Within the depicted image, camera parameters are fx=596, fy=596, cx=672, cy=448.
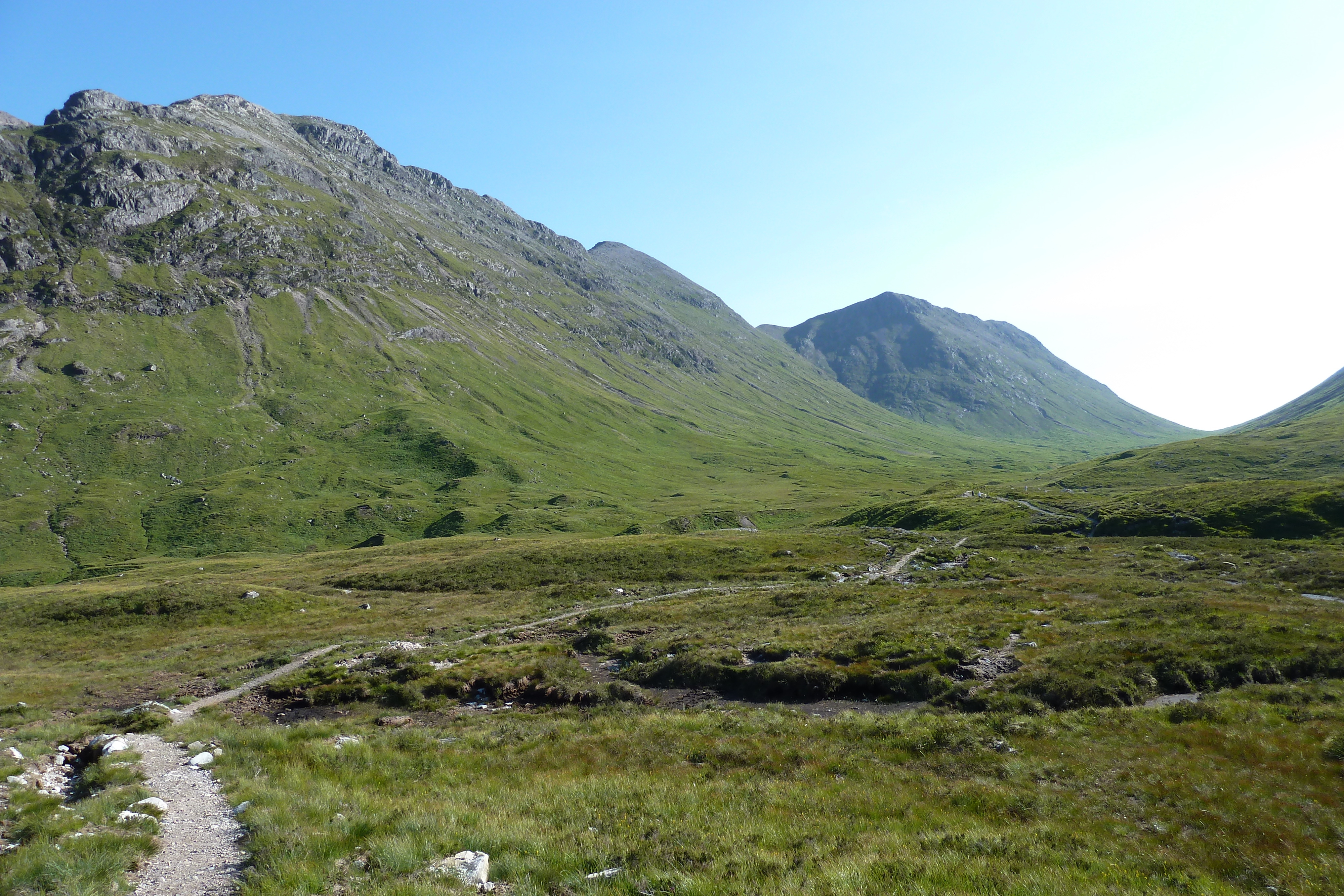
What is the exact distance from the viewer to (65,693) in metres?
33.1

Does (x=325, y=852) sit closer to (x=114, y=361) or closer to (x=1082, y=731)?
(x=1082, y=731)

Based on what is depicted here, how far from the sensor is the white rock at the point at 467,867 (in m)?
10.5

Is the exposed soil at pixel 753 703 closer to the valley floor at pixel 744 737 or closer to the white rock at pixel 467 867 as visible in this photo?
the valley floor at pixel 744 737

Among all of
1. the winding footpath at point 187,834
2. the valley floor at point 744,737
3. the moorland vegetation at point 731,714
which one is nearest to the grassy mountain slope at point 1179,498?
the moorland vegetation at point 731,714

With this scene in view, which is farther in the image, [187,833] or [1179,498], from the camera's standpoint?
[1179,498]

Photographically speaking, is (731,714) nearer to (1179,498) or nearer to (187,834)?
(187,834)

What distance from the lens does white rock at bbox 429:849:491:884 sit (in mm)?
10523

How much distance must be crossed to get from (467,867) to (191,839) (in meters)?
6.35

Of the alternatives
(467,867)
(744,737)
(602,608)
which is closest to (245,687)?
(602,608)

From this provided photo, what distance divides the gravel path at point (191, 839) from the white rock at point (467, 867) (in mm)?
3342

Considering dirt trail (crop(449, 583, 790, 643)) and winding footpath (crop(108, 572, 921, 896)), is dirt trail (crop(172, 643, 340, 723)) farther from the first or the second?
dirt trail (crop(449, 583, 790, 643))

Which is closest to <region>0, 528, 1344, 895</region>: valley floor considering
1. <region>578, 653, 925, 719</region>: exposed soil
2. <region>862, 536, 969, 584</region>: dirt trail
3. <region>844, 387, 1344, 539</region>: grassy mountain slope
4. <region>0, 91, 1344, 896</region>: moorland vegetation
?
<region>0, 91, 1344, 896</region>: moorland vegetation

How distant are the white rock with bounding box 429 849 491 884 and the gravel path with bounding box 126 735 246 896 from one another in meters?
3.34

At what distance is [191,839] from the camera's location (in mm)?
12297
